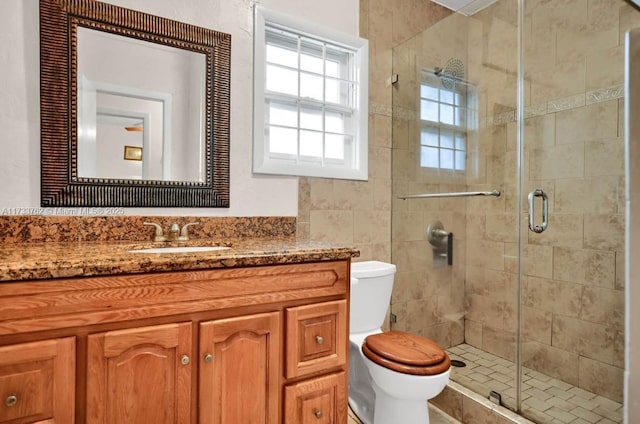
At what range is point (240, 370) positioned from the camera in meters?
1.15

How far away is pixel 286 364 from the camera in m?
1.23

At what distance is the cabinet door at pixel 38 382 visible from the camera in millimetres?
871

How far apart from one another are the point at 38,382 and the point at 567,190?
2316mm

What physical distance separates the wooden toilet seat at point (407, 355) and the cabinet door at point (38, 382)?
1042 millimetres

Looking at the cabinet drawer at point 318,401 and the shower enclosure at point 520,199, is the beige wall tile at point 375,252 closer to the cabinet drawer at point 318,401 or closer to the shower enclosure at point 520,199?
the shower enclosure at point 520,199

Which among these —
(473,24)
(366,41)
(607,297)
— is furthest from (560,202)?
(366,41)

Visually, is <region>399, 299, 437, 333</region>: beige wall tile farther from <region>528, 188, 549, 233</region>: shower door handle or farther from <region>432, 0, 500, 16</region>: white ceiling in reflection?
<region>432, 0, 500, 16</region>: white ceiling in reflection

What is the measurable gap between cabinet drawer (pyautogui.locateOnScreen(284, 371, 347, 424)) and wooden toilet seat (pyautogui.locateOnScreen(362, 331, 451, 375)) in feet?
0.65

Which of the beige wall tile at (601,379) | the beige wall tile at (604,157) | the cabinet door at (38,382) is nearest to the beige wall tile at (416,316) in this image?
the beige wall tile at (601,379)

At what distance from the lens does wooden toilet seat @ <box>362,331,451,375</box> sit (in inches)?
54.5

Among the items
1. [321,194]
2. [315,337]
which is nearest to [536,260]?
[321,194]

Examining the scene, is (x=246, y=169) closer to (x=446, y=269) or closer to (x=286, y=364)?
(x=286, y=364)

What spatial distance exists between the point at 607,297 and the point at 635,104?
3.05ft

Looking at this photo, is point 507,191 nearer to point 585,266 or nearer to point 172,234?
point 585,266
